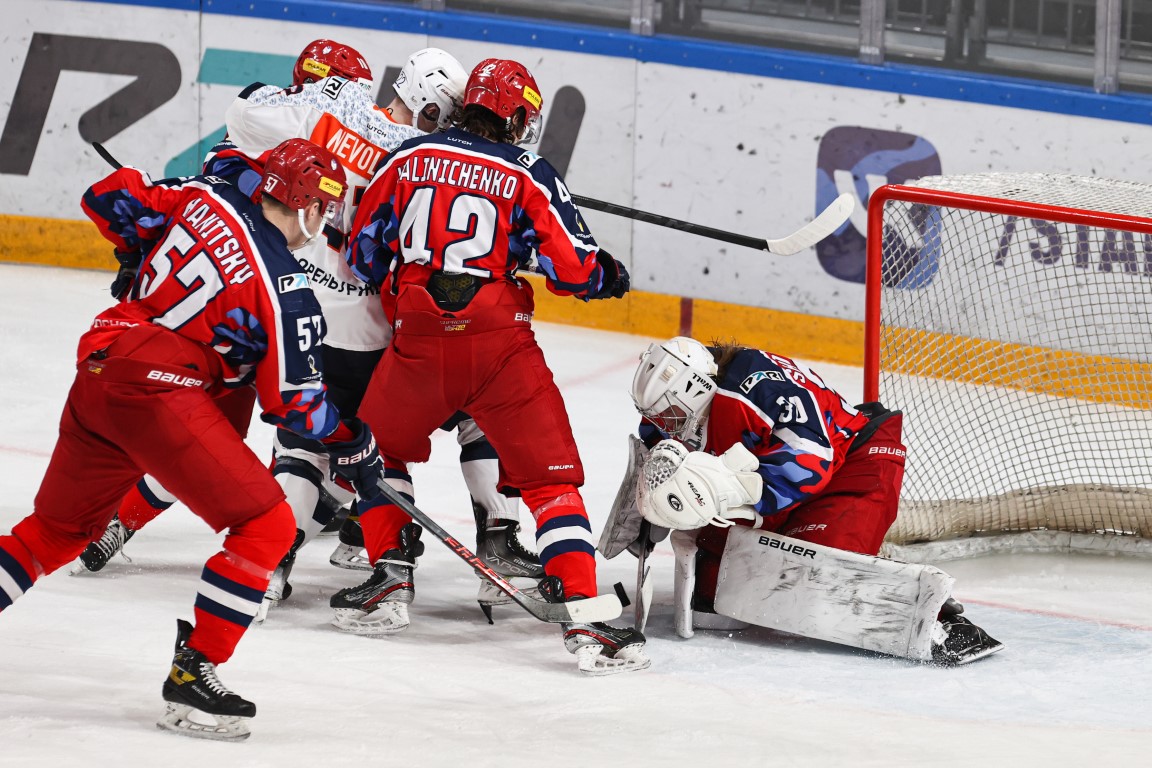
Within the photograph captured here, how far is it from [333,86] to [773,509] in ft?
5.08

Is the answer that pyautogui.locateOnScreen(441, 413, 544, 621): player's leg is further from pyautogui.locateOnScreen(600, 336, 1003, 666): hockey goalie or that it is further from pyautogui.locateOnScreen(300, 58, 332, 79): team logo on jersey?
pyautogui.locateOnScreen(300, 58, 332, 79): team logo on jersey

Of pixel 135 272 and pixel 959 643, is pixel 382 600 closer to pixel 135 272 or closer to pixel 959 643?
pixel 135 272

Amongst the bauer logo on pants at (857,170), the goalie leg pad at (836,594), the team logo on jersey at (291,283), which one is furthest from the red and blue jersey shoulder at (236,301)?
the bauer logo on pants at (857,170)

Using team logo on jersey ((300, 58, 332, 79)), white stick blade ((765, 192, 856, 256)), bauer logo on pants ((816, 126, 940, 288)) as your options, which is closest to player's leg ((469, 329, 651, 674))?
white stick blade ((765, 192, 856, 256))

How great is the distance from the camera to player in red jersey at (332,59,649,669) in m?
3.65

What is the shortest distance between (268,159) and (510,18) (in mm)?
3771

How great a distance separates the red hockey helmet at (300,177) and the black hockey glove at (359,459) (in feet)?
1.47

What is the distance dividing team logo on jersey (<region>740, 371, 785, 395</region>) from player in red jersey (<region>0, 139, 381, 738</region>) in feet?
3.31

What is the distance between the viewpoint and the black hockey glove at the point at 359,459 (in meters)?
3.28

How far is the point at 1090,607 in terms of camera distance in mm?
4164

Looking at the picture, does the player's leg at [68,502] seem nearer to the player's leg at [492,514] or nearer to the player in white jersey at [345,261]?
the player in white jersey at [345,261]

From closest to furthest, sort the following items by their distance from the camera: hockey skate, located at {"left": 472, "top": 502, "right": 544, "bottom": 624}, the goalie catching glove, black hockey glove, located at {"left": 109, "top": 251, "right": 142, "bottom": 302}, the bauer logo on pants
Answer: black hockey glove, located at {"left": 109, "top": 251, "right": 142, "bottom": 302}, the goalie catching glove, hockey skate, located at {"left": 472, "top": 502, "right": 544, "bottom": 624}, the bauer logo on pants

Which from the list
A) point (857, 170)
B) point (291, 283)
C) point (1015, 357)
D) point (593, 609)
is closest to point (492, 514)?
point (593, 609)

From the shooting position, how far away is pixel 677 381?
3.63m
